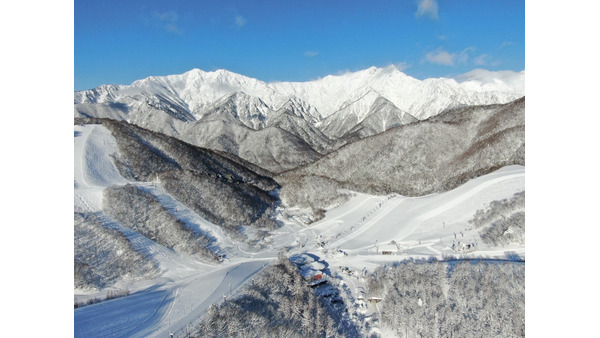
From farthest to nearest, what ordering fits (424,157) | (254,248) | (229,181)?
(424,157) → (229,181) → (254,248)

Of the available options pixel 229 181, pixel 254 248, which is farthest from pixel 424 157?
pixel 254 248

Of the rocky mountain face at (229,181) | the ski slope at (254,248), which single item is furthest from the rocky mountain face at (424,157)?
the ski slope at (254,248)

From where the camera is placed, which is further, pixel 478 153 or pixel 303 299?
pixel 478 153

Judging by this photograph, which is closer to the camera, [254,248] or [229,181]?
[254,248]

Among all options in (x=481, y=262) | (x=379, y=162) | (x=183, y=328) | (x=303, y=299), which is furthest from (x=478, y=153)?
(x=183, y=328)

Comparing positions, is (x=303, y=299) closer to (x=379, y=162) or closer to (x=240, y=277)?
(x=240, y=277)

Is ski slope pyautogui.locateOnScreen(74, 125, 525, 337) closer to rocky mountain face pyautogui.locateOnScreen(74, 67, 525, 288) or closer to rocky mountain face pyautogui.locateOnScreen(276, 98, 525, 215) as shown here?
rocky mountain face pyautogui.locateOnScreen(74, 67, 525, 288)

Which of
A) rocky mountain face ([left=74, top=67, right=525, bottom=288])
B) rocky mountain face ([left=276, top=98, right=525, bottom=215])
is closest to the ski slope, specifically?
rocky mountain face ([left=74, top=67, right=525, bottom=288])

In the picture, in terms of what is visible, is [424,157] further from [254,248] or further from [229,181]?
[254,248]
